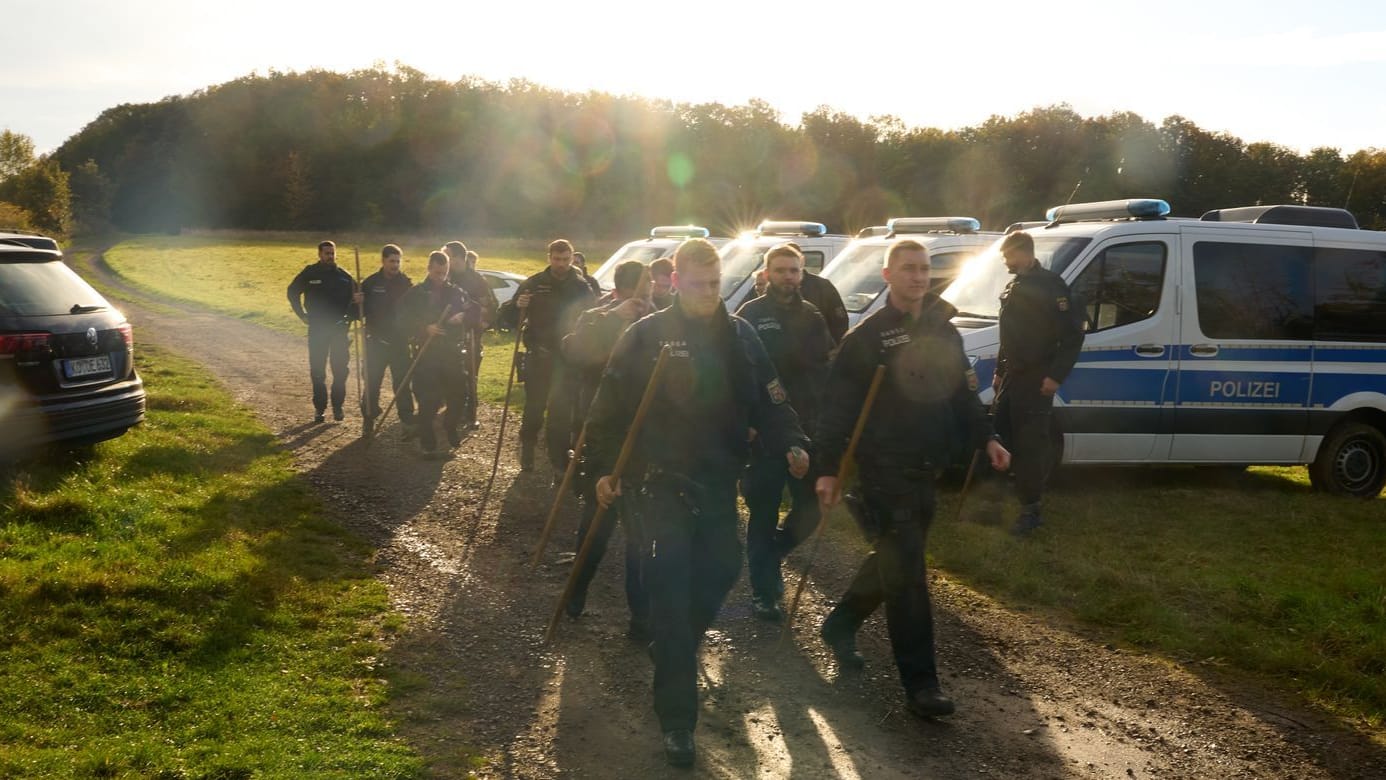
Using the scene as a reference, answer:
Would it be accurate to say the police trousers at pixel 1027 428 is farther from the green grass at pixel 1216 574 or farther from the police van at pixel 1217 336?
the police van at pixel 1217 336

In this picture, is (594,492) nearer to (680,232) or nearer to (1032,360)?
(1032,360)

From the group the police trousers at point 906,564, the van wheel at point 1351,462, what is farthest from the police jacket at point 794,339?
the van wheel at point 1351,462

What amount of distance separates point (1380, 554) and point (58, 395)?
9.84 meters

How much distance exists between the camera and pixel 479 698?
18.2 ft

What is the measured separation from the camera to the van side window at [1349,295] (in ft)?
35.1

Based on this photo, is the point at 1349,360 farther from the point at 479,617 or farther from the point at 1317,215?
the point at 479,617

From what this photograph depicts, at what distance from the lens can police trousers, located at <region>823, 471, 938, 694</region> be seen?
5387mm

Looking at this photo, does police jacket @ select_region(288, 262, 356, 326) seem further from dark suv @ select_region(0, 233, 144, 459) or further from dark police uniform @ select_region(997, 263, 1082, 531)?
dark police uniform @ select_region(997, 263, 1082, 531)

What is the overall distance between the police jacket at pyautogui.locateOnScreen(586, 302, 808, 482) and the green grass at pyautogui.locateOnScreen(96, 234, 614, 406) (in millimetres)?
10560

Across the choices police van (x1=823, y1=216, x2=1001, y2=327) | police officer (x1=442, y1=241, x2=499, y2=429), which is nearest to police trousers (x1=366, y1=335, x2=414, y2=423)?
police officer (x1=442, y1=241, x2=499, y2=429)

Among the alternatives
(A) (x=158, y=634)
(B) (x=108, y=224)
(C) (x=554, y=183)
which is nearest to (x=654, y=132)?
(C) (x=554, y=183)

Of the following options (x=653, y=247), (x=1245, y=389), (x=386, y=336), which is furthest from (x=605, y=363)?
(x=653, y=247)

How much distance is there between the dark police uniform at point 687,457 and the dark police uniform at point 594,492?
952 millimetres

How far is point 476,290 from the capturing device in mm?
14195
